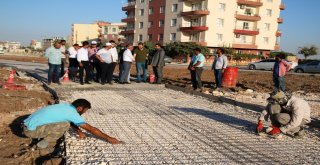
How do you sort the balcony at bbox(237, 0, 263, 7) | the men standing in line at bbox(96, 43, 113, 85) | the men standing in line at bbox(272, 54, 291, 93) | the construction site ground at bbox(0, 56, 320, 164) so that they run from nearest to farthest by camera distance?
the construction site ground at bbox(0, 56, 320, 164)
the men standing in line at bbox(272, 54, 291, 93)
the men standing in line at bbox(96, 43, 113, 85)
the balcony at bbox(237, 0, 263, 7)

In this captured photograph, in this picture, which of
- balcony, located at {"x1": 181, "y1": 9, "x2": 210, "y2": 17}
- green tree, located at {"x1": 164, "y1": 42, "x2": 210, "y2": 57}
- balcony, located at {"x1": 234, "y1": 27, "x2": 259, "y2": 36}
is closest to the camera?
green tree, located at {"x1": 164, "y1": 42, "x2": 210, "y2": 57}

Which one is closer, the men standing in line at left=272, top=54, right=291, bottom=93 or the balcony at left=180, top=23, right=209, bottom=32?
the men standing in line at left=272, top=54, right=291, bottom=93

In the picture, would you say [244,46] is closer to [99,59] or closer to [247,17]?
[247,17]

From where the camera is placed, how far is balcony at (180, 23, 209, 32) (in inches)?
1922

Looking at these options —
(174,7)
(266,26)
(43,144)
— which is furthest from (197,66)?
(266,26)

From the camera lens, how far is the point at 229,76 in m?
13.7

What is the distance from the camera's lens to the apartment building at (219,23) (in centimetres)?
4972

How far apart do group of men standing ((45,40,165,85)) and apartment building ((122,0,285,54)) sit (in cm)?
3645

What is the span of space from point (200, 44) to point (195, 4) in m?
6.96

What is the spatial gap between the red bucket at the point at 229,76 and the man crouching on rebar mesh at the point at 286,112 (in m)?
7.57

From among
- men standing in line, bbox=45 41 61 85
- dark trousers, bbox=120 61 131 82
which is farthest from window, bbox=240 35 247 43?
men standing in line, bbox=45 41 61 85

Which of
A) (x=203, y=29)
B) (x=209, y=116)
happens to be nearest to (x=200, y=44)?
(x=203, y=29)

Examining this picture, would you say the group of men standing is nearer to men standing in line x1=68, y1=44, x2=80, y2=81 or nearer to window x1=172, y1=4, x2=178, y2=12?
men standing in line x1=68, y1=44, x2=80, y2=81

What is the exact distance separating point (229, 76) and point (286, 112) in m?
7.74
